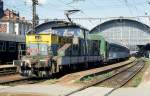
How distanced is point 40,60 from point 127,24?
92.2 meters

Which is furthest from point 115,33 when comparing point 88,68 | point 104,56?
point 88,68

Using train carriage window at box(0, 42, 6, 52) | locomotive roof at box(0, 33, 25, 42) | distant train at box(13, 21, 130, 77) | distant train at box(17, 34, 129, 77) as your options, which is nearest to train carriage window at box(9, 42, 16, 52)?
locomotive roof at box(0, 33, 25, 42)

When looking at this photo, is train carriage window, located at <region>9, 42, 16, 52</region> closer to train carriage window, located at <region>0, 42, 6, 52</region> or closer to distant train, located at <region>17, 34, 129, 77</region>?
train carriage window, located at <region>0, 42, 6, 52</region>

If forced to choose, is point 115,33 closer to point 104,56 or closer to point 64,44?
point 104,56

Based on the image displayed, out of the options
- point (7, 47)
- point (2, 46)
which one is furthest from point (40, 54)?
point (7, 47)

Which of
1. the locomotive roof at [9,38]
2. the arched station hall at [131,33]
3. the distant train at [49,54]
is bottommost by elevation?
the distant train at [49,54]

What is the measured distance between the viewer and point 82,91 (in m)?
18.3

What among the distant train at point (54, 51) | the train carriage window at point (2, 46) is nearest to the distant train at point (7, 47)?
the train carriage window at point (2, 46)

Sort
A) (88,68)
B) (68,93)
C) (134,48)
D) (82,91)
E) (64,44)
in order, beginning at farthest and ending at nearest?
(134,48) < (88,68) < (64,44) < (82,91) < (68,93)

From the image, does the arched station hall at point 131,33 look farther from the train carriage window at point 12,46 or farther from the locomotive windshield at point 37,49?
the locomotive windshield at point 37,49

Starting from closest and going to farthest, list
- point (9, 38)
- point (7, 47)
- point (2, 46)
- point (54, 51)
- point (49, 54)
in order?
point (49, 54) < point (54, 51) < point (2, 46) < point (7, 47) < point (9, 38)

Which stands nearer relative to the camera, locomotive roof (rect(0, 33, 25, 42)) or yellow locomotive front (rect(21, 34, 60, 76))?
yellow locomotive front (rect(21, 34, 60, 76))

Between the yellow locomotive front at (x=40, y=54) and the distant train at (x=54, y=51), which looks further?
the distant train at (x=54, y=51)

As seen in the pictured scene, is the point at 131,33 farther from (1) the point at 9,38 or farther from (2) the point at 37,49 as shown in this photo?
(2) the point at 37,49
